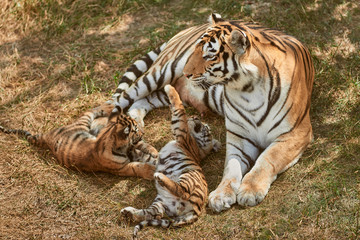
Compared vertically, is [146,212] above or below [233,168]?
above

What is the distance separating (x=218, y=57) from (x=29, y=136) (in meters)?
1.98

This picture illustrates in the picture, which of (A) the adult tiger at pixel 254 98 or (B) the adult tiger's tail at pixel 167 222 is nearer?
(B) the adult tiger's tail at pixel 167 222

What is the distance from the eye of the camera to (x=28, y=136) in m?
4.74

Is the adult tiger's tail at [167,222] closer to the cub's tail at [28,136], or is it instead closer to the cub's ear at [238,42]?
the cub's ear at [238,42]

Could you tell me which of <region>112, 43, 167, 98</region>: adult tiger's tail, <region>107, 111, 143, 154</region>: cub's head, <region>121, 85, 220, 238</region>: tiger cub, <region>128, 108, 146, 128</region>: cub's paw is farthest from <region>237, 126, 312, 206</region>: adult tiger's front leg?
<region>112, 43, 167, 98</region>: adult tiger's tail

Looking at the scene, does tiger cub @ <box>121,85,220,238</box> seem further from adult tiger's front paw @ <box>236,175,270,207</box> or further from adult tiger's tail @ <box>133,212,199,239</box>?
adult tiger's front paw @ <box>236,175,270,207</box>

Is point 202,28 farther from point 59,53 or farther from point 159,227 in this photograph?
point 159,227

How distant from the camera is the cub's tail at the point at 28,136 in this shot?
465 cm

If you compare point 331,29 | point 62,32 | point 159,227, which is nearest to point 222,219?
point 159,227

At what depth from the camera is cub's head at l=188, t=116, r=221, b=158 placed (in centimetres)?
445

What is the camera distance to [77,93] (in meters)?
5.53

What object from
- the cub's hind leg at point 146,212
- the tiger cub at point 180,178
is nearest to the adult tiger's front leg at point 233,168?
the tiger cub at point 180,178

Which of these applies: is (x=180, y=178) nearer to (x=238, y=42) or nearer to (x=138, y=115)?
(x=238, y=42)

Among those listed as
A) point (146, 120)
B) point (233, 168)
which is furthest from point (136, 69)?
point (233, 168)
